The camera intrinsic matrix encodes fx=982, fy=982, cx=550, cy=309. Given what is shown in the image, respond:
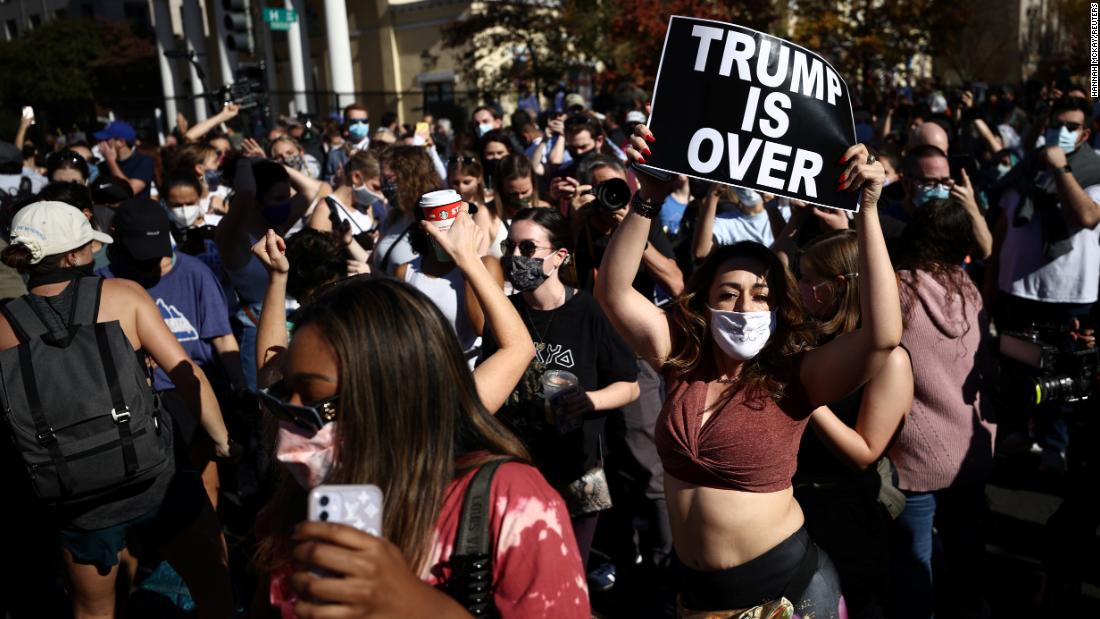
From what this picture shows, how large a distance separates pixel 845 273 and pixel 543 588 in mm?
Result: 2203

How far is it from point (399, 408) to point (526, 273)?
2362 mm

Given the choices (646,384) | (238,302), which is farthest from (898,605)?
(238,302)

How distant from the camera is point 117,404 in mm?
3318

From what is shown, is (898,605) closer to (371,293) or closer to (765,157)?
(765,157)

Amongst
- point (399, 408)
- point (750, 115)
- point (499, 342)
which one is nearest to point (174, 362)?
point (499, 342)

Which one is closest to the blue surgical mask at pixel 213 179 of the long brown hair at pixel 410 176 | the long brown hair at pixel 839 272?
the long brown hair at pixel 410 176

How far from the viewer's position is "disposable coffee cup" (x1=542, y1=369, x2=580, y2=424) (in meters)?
3.70

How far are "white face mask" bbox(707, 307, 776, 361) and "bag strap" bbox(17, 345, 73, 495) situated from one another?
86.0 inches

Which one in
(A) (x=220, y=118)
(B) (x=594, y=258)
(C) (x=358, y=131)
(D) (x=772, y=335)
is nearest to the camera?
(D) (x=772, y=335)

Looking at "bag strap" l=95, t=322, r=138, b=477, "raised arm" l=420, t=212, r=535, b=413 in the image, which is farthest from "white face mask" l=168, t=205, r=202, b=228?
"raised arm" l=420, t=212, r=535, b=413

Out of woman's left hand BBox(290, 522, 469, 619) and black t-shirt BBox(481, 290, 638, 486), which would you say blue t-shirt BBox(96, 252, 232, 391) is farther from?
woman's left hand BBox(290, 522, 469, 619)

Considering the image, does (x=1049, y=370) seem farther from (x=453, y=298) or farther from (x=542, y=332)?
(x=453, y=298)

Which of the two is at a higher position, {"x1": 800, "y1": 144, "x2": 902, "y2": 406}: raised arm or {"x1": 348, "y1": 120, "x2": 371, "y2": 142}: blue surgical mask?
{"x1": 800, "y1": 144, "x2": 902, "y2": 406}: raised arm

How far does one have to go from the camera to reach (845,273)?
139 inches
